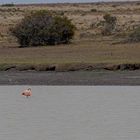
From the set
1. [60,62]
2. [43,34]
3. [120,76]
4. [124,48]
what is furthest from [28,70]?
[43,34]

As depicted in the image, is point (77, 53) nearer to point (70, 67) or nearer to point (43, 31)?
point (70, 67)

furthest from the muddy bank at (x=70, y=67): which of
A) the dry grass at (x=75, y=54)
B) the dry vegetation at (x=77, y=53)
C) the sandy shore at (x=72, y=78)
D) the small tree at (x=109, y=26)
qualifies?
the small tree at (x=109, y=26)
